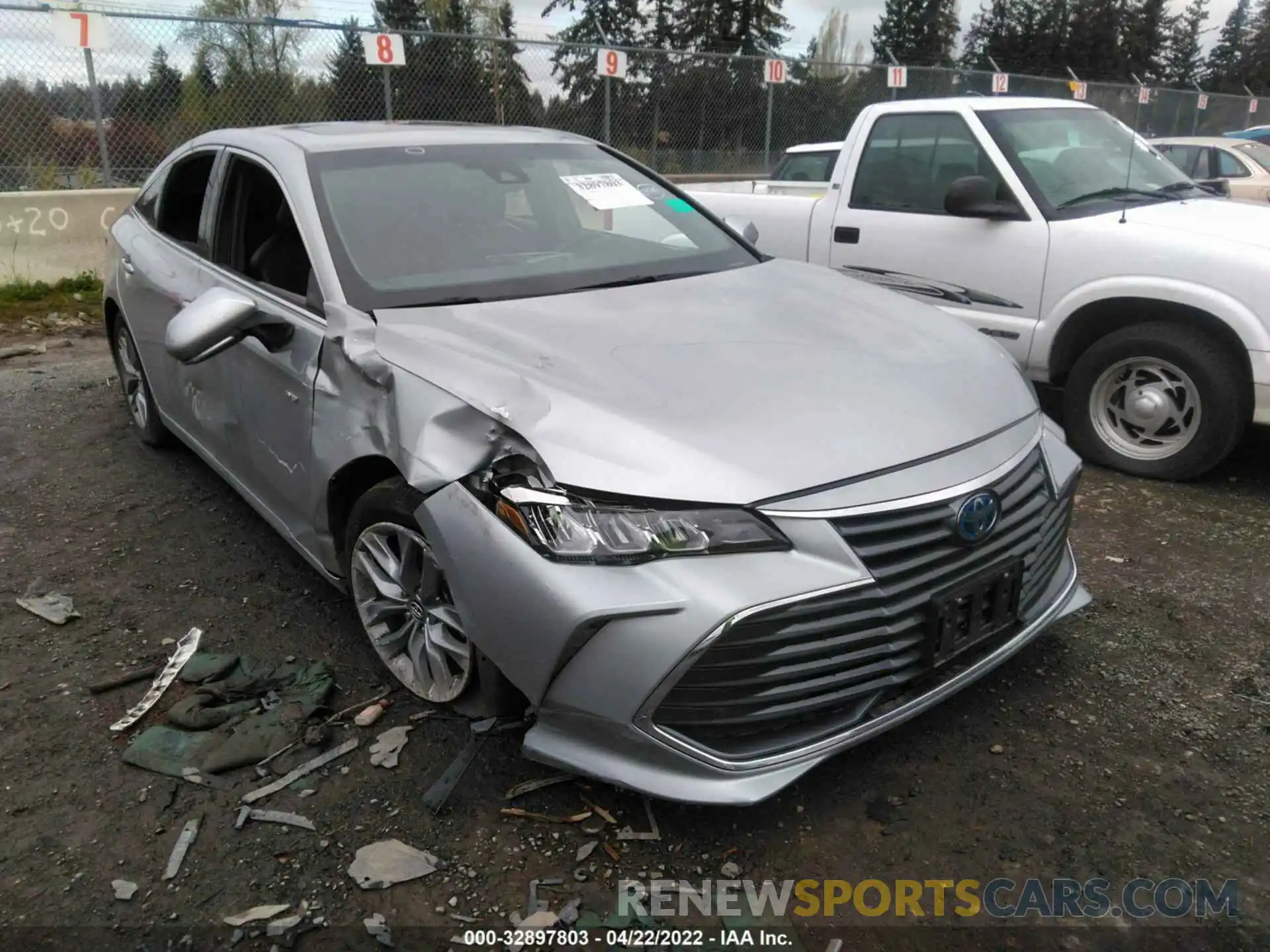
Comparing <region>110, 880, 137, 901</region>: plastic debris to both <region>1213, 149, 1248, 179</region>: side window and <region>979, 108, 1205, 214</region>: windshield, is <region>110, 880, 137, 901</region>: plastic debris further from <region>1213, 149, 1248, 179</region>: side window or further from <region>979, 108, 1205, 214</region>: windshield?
<region>1213, 149, 1248, 179</region>: side window

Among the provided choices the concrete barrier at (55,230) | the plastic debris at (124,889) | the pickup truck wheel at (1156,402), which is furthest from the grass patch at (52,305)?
the pickup truck wheel at (1156,402)

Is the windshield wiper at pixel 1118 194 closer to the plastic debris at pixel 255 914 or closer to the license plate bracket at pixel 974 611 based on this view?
the license plate bracket at pixel 974 611

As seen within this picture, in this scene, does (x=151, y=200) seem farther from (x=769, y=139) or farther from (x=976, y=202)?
(x=769, y=139)

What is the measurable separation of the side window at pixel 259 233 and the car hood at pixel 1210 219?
380cm

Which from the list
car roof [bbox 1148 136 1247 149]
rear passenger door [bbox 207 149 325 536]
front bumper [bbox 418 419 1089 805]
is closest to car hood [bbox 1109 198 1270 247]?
front bumper [bbox 418 419 1089 805]

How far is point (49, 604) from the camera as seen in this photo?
11.8ft

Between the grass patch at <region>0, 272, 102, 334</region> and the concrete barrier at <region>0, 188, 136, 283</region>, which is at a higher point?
the concrete barrier at <region>0, 188, 136, 283</region>

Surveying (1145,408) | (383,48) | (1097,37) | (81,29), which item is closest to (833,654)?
(1145,408)

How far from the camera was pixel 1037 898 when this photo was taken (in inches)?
87.7

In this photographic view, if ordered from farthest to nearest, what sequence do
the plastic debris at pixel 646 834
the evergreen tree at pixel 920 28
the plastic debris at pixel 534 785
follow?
the evergreen tree at pixel 920 28, the plastic debris at pixel 534 785, the plastic debris at pixel 646 834

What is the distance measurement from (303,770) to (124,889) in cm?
51

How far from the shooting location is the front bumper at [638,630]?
2127 mm

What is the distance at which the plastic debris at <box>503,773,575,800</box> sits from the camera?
8.36 ft

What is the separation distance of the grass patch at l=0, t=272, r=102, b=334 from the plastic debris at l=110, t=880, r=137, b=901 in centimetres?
687
